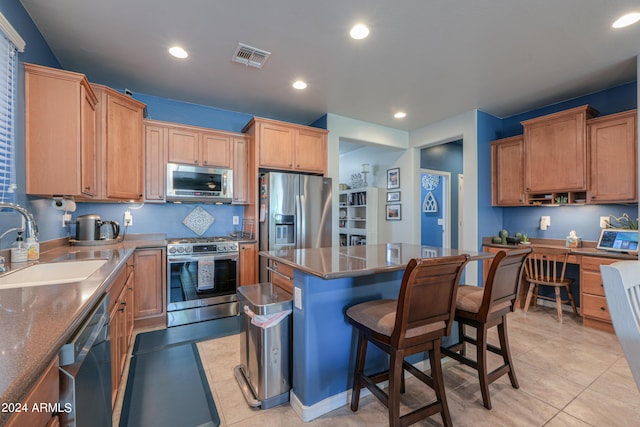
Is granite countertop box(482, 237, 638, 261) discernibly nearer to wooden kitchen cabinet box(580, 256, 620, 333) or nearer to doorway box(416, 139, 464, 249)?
wooden kitchen cabinet box(580, 256, 620, 333)

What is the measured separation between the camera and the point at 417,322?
1.44 m

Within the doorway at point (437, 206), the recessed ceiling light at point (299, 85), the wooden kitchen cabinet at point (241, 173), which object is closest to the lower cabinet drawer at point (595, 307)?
the doorway at point (437, 206)

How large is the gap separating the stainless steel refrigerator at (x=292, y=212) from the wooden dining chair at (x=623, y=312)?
9.86 ft

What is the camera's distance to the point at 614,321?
0.90 m

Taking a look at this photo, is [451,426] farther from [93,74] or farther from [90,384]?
[93,74]

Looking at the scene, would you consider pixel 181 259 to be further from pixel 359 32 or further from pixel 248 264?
pixel 359 32

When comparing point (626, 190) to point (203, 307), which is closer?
point (626, 190)

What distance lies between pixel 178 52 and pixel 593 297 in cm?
498

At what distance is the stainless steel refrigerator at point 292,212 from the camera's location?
11.5ft

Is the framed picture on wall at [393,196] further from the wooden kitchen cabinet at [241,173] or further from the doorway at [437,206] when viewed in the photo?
the wooden kitchen cabinet at [241,173]

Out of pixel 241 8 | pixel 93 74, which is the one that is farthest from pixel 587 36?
pixel 93 74

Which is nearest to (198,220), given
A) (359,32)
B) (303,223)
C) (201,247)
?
(201,247)

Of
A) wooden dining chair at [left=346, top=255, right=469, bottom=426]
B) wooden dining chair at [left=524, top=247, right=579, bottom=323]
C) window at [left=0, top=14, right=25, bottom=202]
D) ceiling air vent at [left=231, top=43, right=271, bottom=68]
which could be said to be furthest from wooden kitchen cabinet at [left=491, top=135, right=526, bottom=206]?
window at [left=0, top=14, right=25, bottom=202]

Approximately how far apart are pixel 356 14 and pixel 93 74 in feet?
9.51
